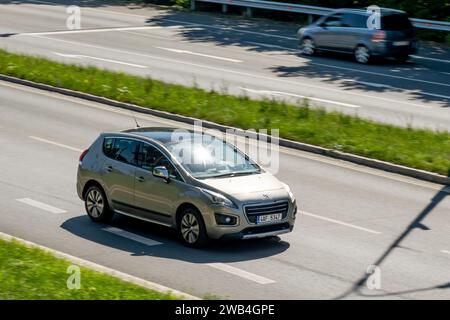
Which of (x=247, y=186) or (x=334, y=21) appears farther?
(x=334, y=21)

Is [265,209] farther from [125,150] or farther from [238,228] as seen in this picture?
[125,150]

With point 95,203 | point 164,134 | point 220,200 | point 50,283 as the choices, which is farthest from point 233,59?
point 50,283

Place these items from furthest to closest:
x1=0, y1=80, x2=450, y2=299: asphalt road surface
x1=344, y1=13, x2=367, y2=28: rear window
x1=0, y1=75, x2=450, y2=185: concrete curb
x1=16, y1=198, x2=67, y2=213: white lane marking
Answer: x1=344, y1=13, x2=367, y2=28: rear window, x1=0, y1=75, x2=450, y2=185: concrete curb, x1=16, y1=198, x2=67, y2=213: white lane marking, x1=0, y1=80, x2=450, y2=299: asphalt road surface

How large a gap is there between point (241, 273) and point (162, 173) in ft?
7.98

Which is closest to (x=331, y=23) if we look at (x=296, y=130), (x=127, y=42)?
(x=127, y=42)

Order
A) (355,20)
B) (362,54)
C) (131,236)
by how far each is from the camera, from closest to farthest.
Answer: (131,236) → (362,54) → (355,20)

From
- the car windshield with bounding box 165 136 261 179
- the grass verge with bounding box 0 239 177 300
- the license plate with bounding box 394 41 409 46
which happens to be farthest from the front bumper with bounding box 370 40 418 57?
the grass verge with bounding box 0 239 177 300

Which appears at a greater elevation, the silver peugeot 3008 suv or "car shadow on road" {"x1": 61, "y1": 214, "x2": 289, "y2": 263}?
the silver peugeot 3008 suv

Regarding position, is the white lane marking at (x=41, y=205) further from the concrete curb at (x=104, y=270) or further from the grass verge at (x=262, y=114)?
the grass verge at (x=262, y=114)

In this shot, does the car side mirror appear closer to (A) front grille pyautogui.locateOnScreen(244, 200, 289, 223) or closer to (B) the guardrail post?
(A) front grille pyautogui.locateOnScreen(244, 200, 289, 223)

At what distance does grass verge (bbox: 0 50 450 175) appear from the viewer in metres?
22.2

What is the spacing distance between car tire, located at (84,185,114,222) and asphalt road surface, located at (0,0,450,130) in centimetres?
1071

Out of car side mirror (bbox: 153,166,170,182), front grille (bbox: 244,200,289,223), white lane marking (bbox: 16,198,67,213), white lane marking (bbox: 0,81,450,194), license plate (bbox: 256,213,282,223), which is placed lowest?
white lane marking (bbox: 0,81,450,194)

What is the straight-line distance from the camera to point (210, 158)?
16500 mm
